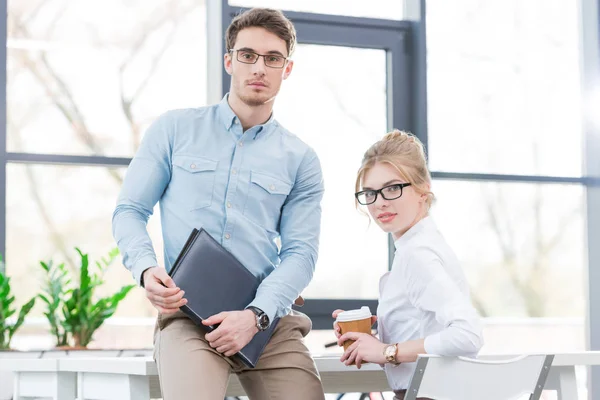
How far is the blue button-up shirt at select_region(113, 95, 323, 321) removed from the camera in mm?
2107

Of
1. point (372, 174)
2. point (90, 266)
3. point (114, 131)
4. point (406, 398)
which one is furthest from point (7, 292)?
point (406, 398)

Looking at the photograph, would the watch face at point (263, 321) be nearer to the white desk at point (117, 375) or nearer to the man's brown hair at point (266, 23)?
the white desk at point (117, 375)

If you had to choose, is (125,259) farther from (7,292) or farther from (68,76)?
(68,76)

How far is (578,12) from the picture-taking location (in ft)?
15.7

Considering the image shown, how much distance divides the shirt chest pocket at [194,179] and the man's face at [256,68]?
197 mm

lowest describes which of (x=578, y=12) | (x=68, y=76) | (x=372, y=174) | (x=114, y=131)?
(x=372, y=174)

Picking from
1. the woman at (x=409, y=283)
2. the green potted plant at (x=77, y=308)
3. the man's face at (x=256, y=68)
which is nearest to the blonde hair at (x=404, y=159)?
the woman at (x=409, y=283)

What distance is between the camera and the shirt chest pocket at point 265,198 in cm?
216

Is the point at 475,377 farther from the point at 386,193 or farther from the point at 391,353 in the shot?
the point at 386,193

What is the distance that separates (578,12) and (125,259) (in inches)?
138

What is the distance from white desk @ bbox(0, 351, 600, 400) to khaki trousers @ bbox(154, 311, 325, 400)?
4 centimetres

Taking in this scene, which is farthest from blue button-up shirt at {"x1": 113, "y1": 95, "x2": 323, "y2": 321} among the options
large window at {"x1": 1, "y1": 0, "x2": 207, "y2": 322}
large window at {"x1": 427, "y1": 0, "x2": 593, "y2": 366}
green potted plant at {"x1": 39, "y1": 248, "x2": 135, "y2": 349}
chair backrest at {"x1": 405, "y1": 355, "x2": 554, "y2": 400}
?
large window at {"x1": 427, "y1": 0, "x2": 593, "y2": 366}

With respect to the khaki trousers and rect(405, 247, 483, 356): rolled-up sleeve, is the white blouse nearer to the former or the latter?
rect(405, 247, 483, 356): rolled-up sleeve

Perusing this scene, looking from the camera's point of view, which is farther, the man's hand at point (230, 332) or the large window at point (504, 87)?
the large window at point (504, 87)
